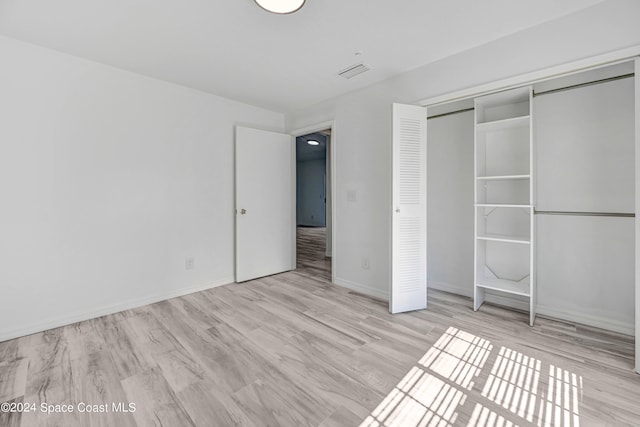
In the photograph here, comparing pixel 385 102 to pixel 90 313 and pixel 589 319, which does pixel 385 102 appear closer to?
pixel 589 319

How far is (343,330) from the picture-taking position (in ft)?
7.61

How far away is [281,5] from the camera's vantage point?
1.68m

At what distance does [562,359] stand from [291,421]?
1.92 meters

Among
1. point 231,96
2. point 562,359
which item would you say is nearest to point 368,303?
Answer: point 562,359

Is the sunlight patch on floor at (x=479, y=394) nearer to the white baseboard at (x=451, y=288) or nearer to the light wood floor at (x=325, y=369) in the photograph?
the light wood floor at (x=325, y=369)

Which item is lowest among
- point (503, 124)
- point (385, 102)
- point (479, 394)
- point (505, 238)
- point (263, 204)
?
point (479, 394)

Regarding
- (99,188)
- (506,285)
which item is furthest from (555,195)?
(99,188)

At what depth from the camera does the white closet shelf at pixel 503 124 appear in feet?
8.08

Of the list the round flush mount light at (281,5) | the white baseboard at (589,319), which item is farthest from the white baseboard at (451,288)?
the round flush mount light at (281,5)

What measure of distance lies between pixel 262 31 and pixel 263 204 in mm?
2205

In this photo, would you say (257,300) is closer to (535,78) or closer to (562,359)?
(562,359)

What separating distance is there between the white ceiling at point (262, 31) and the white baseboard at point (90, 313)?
7.83 ft

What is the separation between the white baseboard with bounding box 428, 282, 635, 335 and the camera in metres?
2.21

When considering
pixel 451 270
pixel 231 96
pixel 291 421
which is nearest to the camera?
pixel 291 421
